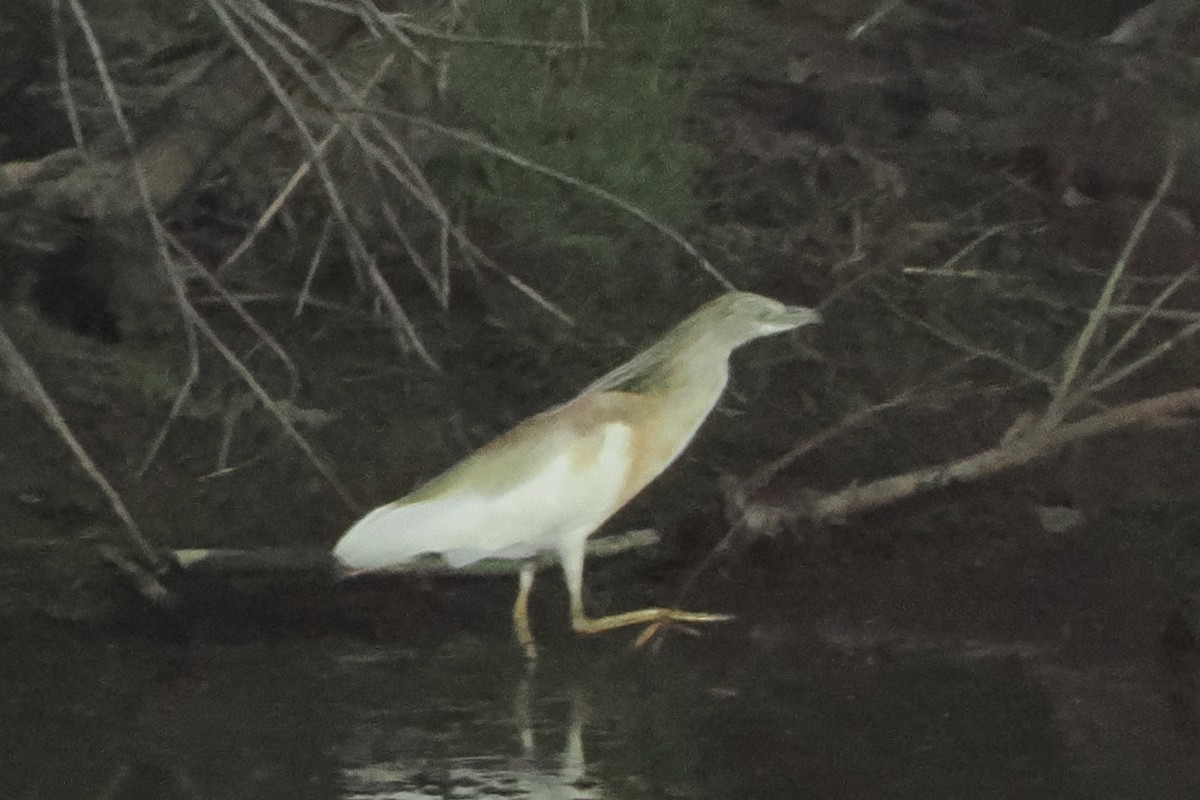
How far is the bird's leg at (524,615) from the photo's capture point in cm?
89

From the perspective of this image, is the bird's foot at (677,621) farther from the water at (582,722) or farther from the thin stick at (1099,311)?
the thin stick at (1099,311)

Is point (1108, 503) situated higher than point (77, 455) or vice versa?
point (77, 455)

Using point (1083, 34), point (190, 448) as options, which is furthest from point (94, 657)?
point (1083, 34)

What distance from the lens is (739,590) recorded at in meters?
0.92

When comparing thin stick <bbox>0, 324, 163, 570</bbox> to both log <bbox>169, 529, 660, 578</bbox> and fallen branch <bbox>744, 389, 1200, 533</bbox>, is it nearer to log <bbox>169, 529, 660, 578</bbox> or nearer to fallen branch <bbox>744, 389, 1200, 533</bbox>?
log <bbox>169, 529, 660, 578</bbox>

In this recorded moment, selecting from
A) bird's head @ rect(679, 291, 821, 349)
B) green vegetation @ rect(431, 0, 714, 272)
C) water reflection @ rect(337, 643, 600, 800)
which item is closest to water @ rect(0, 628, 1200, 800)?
water reflection @ rect(337, 643, 600, 800)

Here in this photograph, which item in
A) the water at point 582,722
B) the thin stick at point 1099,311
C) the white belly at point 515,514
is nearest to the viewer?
the water at point 582,722

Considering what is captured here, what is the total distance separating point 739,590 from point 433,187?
331 mm

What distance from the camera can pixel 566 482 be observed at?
34.3 inches

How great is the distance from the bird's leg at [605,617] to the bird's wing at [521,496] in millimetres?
16

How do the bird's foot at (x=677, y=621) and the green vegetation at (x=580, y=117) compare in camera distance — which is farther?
the green vegetation at (x=580, y=117)

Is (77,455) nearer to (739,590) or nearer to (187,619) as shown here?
(187,619)

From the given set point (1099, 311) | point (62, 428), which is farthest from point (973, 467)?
point (62, 428)

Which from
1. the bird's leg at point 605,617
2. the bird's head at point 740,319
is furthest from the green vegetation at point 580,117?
the bird's leg at point 605,617
